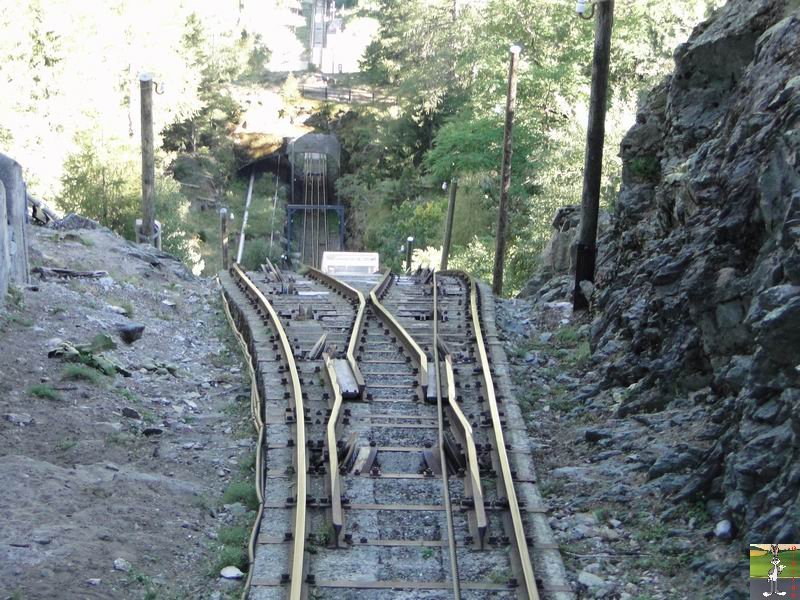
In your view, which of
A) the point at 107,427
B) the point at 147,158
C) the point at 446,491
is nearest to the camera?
the point at 446,491

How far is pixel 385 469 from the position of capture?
29.5 feet

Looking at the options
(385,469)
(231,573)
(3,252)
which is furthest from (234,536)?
(3,252)

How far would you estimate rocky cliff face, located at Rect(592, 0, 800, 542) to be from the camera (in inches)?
285

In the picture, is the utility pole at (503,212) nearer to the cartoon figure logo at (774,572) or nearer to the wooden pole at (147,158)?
the wooden pole at (147,158)

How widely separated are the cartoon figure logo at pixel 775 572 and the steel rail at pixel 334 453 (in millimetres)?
2909

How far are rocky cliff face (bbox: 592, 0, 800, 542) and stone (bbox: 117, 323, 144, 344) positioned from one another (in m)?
6.23

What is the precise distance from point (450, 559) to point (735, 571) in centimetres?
192

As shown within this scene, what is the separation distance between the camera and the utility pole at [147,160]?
2406 cm

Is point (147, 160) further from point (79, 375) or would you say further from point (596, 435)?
point (596, 435)

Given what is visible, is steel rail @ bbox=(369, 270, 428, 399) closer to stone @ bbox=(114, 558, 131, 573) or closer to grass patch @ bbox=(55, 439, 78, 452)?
grass patch @ bbox=(55, 439, 78, 452)

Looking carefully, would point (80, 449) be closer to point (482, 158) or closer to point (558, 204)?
point (558, 204)

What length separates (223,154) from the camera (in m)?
63.7

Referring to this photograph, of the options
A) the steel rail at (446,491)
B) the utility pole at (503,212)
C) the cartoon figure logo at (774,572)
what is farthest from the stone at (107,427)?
the utility pole at (503,212)

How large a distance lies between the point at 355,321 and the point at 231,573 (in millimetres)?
7217
